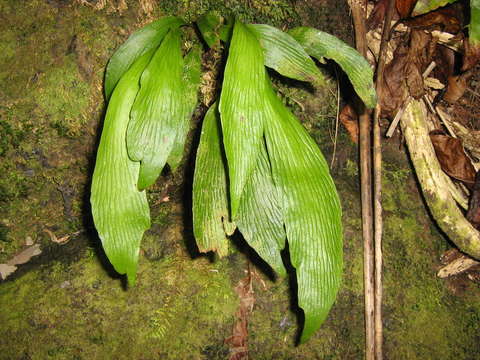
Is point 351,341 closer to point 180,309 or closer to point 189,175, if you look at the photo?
point 180,309

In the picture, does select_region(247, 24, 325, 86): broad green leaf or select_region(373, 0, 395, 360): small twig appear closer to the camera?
select_region(247, 24, 325, 86): broad green leaf

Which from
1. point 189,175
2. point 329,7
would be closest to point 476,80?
point 329,7

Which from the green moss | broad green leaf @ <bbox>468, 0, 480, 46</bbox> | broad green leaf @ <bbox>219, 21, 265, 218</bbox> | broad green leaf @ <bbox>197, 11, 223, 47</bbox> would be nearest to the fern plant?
broad green leaf @ <bbox>219, 21, 265, 218</bbox>

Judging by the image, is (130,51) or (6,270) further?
(6,270)

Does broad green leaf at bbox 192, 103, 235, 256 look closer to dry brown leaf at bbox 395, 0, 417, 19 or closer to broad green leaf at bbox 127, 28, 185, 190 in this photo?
broad green leaf at bbox 127, 28, 185, 190

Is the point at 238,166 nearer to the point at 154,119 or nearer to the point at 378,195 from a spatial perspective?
the point at 154,119

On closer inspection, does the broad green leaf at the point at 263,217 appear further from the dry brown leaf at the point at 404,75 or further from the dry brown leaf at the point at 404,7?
the dry brown leaf at the point at 404,7

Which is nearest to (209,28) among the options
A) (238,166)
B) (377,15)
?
(238,166)
